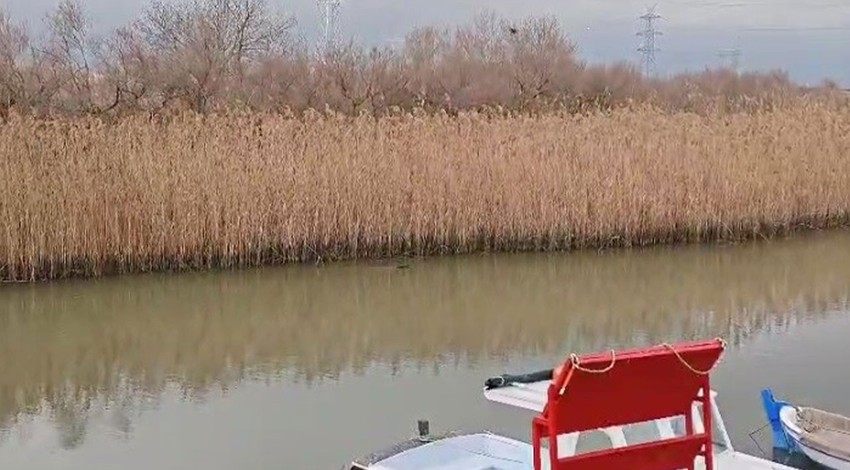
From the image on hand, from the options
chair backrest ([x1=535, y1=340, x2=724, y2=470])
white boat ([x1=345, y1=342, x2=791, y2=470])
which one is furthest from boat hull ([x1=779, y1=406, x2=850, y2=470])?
chair backrest ([x1=535, y1=340, x2=724, y2=470])

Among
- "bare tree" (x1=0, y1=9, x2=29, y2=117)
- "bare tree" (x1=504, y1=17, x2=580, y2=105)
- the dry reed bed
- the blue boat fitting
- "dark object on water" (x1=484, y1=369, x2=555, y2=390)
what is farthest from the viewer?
"bare tree" (x1=504, y1=17, x2=580, y2=105)

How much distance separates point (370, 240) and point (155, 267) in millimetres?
1725

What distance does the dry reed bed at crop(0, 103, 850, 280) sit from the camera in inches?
307

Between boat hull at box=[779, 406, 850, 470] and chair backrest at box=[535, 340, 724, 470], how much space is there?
3.17ft

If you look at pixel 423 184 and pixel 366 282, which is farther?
pixel 423 184

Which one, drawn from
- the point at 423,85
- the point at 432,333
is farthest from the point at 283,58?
the point at 432,333

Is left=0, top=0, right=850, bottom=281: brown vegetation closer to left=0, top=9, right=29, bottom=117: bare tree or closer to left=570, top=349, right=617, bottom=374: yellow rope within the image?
left=0, top=9, right=29, bottom=117: bare tree

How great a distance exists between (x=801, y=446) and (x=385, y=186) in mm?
5045

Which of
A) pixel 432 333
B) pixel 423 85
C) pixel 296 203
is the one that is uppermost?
pixel 423 85

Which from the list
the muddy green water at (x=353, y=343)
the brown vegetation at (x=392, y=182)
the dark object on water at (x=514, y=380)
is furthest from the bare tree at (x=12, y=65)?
the dark object on water at (x=514, y=380)

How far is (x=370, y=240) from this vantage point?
8.65 m

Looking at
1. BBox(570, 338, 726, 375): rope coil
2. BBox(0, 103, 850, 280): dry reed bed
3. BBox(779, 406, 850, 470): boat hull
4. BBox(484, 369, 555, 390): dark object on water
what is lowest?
BBox(779, 406, 850, 470): boat hull

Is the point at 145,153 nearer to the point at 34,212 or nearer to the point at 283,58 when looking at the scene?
the point at 34,212

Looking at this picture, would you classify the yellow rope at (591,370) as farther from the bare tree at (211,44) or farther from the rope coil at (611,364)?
the bare tree at (211,44)
